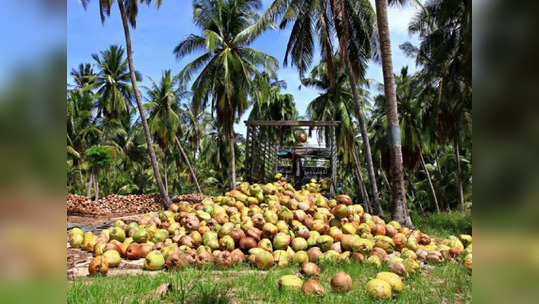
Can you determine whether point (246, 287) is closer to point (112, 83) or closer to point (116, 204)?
point (116, 204)

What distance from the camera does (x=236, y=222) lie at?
529cm

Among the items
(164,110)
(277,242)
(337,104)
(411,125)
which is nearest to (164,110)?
(164,110)

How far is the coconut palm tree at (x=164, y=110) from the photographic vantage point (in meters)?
23.4

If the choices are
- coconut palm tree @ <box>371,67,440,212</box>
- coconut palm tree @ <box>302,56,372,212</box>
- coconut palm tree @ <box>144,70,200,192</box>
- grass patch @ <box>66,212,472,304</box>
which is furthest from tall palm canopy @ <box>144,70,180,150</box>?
grass patch @ <box>66,212,472,304</box>

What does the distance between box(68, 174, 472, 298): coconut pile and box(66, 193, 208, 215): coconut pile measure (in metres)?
12.0

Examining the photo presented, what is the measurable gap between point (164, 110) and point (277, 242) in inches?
848

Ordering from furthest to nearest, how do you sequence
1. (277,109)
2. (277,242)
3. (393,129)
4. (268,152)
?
(277,109) → (268,152) → (393,129) → (277,242)

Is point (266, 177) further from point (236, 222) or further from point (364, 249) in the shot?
point (364, 249)

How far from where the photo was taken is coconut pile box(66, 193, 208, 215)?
17641 millimetres

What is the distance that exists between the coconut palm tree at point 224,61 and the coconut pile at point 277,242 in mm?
11536

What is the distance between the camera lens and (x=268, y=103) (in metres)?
24.4

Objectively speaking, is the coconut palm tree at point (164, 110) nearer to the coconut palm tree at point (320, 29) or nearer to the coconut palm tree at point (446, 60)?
the coconut palm tree at point (320, 29)

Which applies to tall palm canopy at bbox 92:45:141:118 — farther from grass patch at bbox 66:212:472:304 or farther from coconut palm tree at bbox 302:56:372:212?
grass patch at bbox 66:212:472:304
